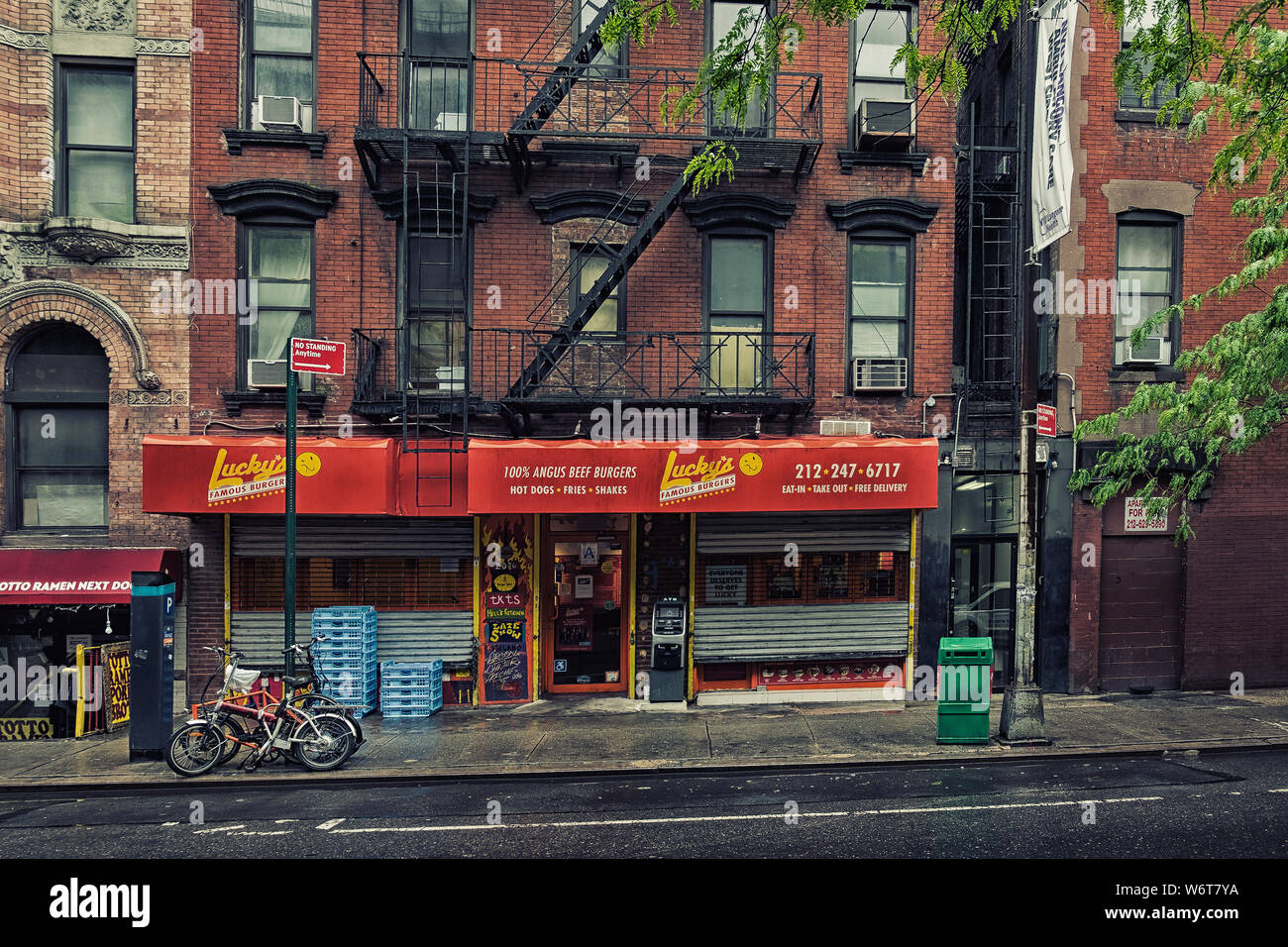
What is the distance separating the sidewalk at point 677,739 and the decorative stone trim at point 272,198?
7601mm

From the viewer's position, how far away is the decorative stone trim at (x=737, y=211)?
12.0 meters

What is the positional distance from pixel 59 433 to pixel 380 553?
5242mm

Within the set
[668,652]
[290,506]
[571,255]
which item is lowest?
[668,652]

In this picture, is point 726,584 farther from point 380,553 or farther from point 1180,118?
point 1180,118

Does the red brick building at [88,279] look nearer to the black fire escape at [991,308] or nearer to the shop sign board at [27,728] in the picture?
the shop sign board at [27,728]

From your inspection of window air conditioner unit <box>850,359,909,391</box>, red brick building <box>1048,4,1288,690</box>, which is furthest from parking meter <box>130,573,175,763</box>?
red brick building <box>1048,4,1288,690</box>

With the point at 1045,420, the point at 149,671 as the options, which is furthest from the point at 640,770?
the point at 1045,420

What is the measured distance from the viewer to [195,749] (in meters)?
8.94

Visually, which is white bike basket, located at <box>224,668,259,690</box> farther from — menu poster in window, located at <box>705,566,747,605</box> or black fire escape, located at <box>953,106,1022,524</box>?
black fire escape, located at <box>953,106,1022,524</box>

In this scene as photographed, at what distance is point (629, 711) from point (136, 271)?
9872 millimetres

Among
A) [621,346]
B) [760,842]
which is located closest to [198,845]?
[760,842]

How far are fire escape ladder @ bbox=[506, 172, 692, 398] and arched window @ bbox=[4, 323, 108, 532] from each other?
21.2 ft

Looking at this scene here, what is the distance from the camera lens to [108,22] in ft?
38.3

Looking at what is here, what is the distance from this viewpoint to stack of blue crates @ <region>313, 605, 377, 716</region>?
11.3m
